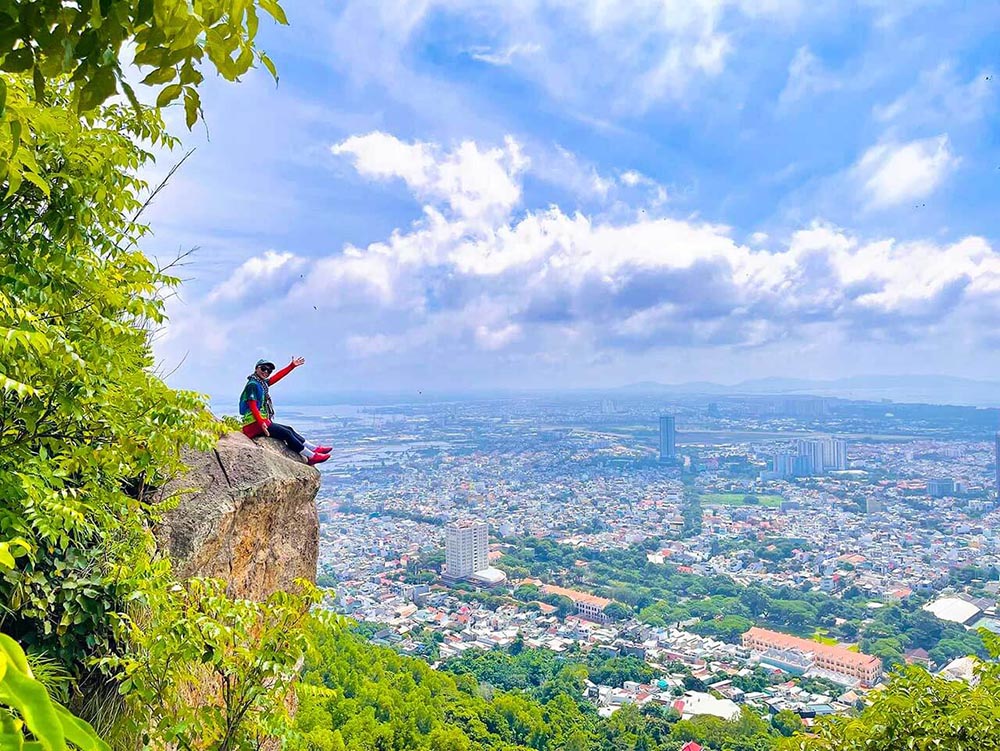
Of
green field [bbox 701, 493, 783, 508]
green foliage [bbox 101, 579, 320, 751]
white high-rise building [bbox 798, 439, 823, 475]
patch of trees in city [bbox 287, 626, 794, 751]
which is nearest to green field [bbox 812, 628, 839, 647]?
patch of trees in city [bbox 287, 626, 794, 751]

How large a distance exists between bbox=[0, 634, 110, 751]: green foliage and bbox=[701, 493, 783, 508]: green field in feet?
154

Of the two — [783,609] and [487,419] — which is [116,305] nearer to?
[783,609]

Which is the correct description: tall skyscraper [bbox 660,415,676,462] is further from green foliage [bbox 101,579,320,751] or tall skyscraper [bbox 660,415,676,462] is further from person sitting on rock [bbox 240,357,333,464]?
green foliage [bbox 101,579,320,751]

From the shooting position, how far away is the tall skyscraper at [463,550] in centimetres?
2986

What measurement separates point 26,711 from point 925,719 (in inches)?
162

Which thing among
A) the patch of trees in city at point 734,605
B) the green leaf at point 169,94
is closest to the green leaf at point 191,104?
the green leaf at point 169,94

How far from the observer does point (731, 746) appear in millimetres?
12102

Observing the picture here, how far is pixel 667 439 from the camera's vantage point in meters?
59.3

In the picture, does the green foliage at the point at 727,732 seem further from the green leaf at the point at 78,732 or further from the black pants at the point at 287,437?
the green leaf at the point at 78,732

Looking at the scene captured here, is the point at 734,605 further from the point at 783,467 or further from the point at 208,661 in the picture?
the point at 783,467

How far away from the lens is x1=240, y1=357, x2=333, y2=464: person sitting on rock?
5.10 metres

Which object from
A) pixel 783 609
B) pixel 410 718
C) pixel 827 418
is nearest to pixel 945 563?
pixel 783 609

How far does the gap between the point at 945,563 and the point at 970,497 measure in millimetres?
15899

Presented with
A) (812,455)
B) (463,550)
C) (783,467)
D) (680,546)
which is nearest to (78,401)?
(463,550)
